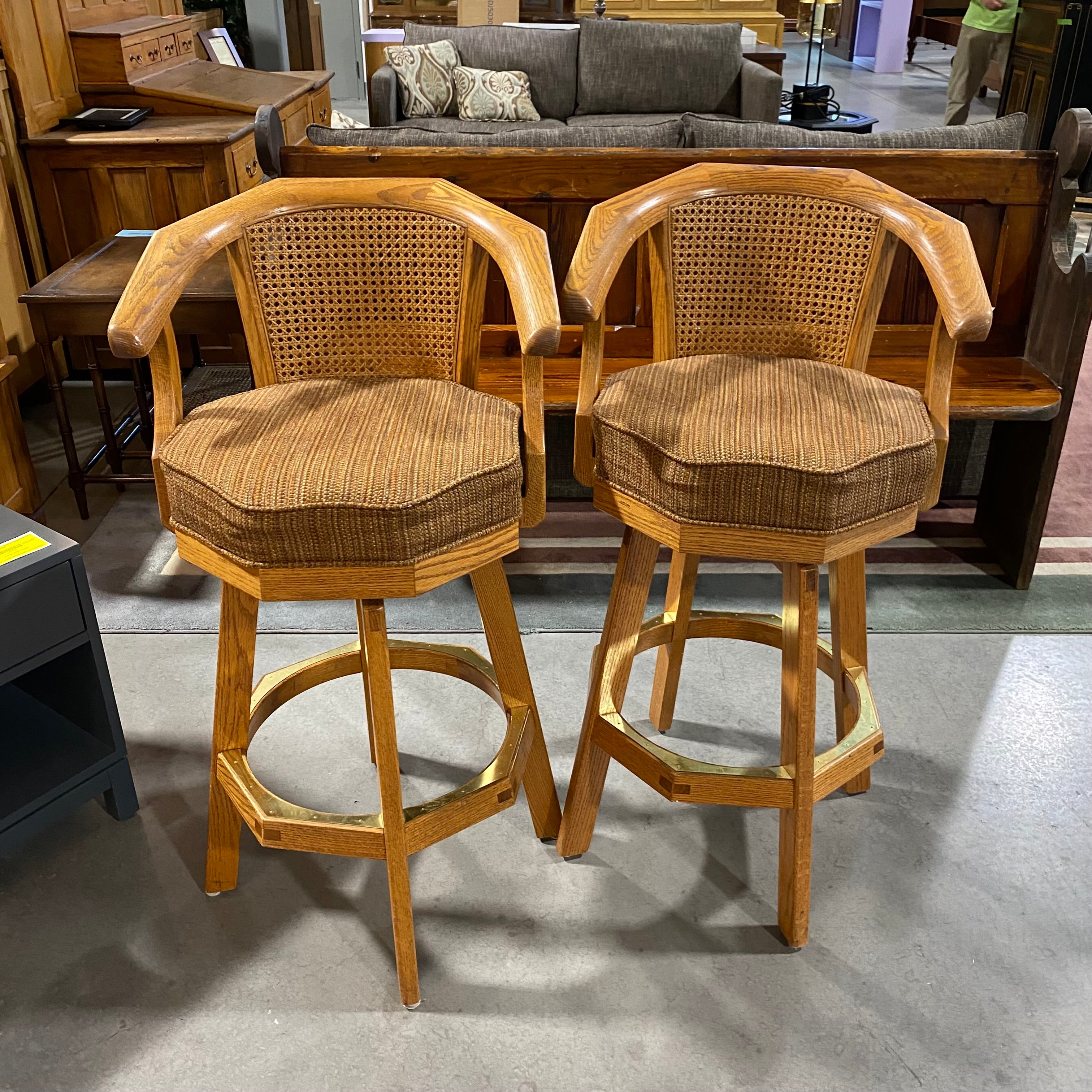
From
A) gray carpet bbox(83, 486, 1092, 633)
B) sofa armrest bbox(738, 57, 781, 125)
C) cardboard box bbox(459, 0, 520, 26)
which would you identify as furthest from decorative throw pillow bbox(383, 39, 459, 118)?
gray carpet bbox(83, 486, 1092, 633)

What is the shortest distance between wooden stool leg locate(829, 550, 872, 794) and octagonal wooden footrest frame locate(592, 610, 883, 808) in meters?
0.02

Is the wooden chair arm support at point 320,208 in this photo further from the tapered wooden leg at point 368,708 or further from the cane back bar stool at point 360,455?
the tapered wooden leg at point 368,708

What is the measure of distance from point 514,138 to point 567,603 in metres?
1.11

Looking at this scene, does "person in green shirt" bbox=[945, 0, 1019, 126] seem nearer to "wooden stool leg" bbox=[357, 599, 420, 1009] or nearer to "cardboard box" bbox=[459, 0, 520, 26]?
"cardboard box" bbox=[459, 0, 520, 26]

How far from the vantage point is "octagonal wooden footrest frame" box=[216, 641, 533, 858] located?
1.42 metres

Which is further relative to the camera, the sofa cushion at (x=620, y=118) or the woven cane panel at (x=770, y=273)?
the sofa cushion at (x=620, y=118)

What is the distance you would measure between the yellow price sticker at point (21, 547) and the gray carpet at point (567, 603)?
72 cm

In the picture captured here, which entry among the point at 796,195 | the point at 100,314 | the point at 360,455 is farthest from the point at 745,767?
the point at 100,314

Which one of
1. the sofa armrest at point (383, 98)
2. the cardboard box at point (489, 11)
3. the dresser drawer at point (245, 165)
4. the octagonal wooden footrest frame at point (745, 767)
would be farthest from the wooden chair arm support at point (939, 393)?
the cardboard box at point (489, 11)

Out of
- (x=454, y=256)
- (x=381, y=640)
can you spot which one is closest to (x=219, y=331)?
(x=454, y=256)

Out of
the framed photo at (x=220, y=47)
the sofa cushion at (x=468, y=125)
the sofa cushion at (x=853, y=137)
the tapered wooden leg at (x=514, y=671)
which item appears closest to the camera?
the tapered wooden leg at (x=514, y=671)

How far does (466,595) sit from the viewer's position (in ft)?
8.09

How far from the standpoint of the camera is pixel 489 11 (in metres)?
7.96

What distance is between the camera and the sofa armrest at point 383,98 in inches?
206
